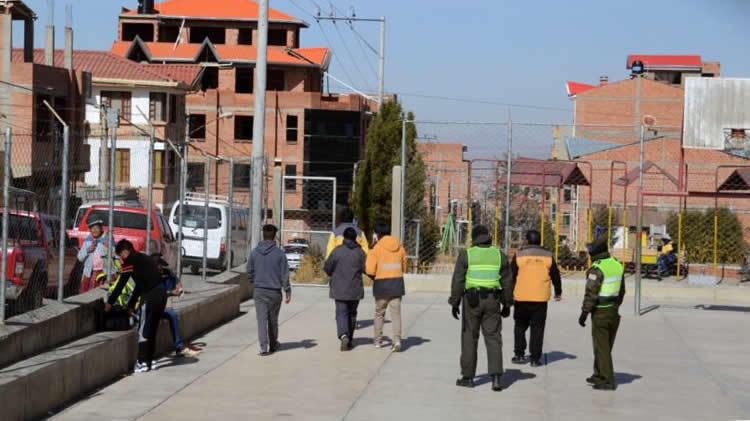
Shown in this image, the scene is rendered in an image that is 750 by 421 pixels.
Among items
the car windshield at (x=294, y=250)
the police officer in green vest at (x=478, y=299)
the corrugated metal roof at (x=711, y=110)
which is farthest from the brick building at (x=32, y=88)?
the police officer in green vest at (x=478, y=299)

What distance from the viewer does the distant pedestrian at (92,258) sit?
642 inches

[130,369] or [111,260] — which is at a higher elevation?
[111,260]

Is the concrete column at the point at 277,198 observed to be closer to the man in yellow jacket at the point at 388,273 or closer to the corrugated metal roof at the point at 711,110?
the corrugated metal roof at the point at 711,110

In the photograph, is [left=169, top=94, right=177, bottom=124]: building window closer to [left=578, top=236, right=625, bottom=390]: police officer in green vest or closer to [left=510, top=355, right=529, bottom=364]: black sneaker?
[left=510, top=355, right=529, bottom=364]: black sneaker

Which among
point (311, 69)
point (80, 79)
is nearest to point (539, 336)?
point (80, 79)

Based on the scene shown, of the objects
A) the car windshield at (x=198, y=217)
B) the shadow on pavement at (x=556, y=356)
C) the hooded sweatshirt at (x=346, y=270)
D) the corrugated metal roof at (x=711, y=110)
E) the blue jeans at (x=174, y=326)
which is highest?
the corrugated metal roof at (x=711, y=110)

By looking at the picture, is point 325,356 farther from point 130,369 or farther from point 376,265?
point 130,369

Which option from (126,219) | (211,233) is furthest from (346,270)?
(211,233)

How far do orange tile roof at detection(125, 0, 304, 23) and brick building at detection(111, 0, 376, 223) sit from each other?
5.5 inches

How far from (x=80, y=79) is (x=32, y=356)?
41.9 metres

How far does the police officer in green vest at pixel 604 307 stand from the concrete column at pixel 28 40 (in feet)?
133

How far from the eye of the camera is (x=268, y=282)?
15.1m

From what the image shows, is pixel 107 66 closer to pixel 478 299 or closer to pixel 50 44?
pixel 50 44

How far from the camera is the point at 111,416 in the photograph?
35.0ft
